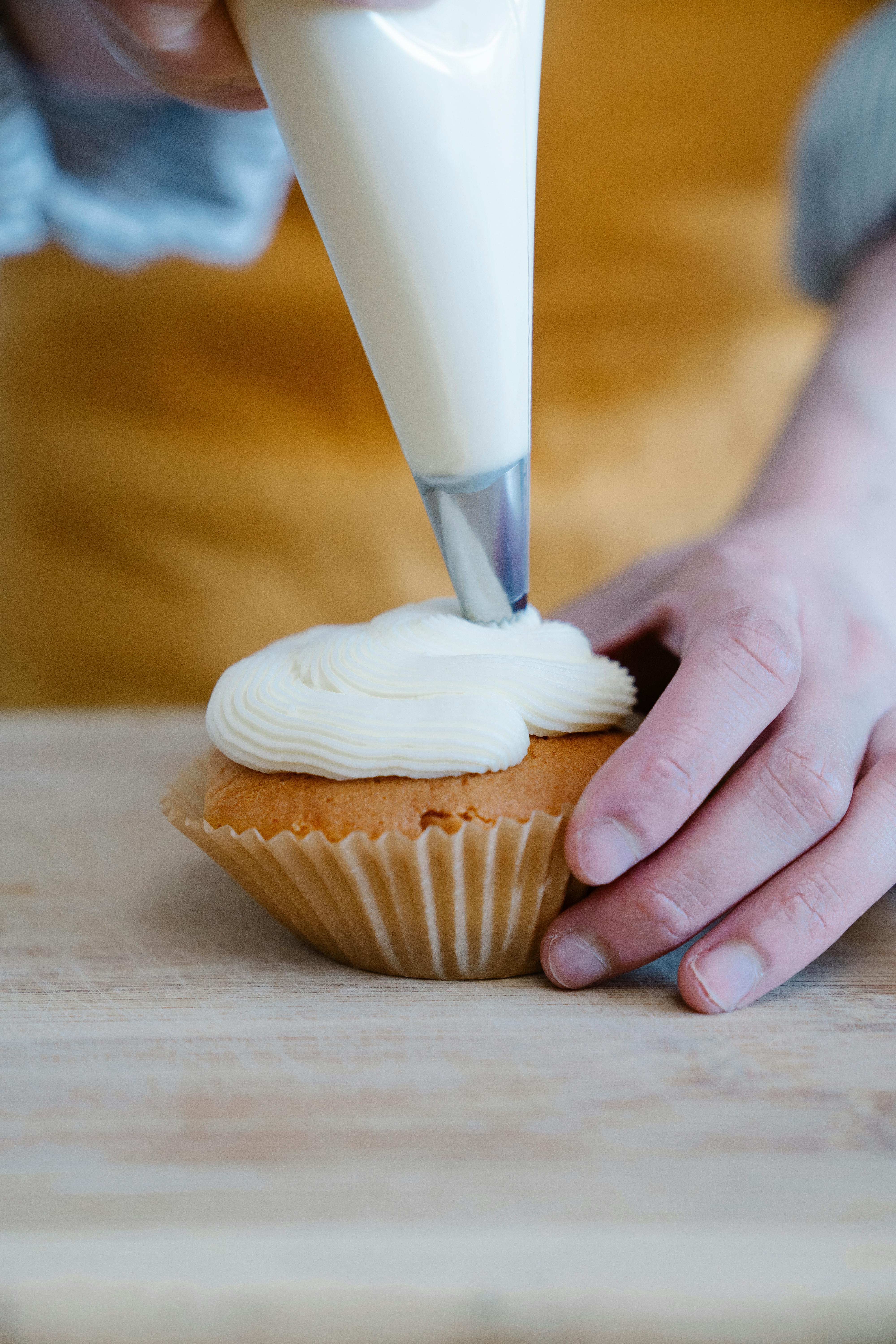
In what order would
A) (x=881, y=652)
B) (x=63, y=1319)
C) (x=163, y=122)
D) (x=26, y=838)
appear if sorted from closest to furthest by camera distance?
(x=63, y=1319) < (x=881, y=652) < (x=26, y=838) < (x=163, y=122)

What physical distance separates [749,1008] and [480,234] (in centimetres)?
58

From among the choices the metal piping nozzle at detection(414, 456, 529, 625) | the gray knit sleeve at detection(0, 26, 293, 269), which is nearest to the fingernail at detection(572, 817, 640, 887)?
the metal piping nozzle at detection(414, 456, 529, 625)

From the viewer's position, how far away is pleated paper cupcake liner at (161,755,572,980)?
778 millimetres

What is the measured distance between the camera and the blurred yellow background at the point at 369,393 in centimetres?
186

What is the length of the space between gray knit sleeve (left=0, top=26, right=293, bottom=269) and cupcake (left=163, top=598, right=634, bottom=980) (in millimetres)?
1055

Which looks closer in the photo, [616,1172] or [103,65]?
[616,1172]

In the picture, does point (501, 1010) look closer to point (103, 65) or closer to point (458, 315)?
point (458, 315)

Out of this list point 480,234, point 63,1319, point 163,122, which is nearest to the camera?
point 63,1319

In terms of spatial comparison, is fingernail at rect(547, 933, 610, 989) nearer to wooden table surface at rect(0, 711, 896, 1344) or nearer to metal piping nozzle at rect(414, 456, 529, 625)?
wooden table surface at rect(0, 711, 896, 1344)

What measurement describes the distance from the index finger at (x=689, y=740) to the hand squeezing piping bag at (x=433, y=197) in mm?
195

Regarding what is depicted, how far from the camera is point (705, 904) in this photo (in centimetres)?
77

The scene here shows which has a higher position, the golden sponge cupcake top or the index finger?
the index finger

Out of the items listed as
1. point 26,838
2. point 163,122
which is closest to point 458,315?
point 26,838

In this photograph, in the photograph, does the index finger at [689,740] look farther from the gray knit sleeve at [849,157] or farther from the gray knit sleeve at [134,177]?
the gray knit sleeve at [134,177]
